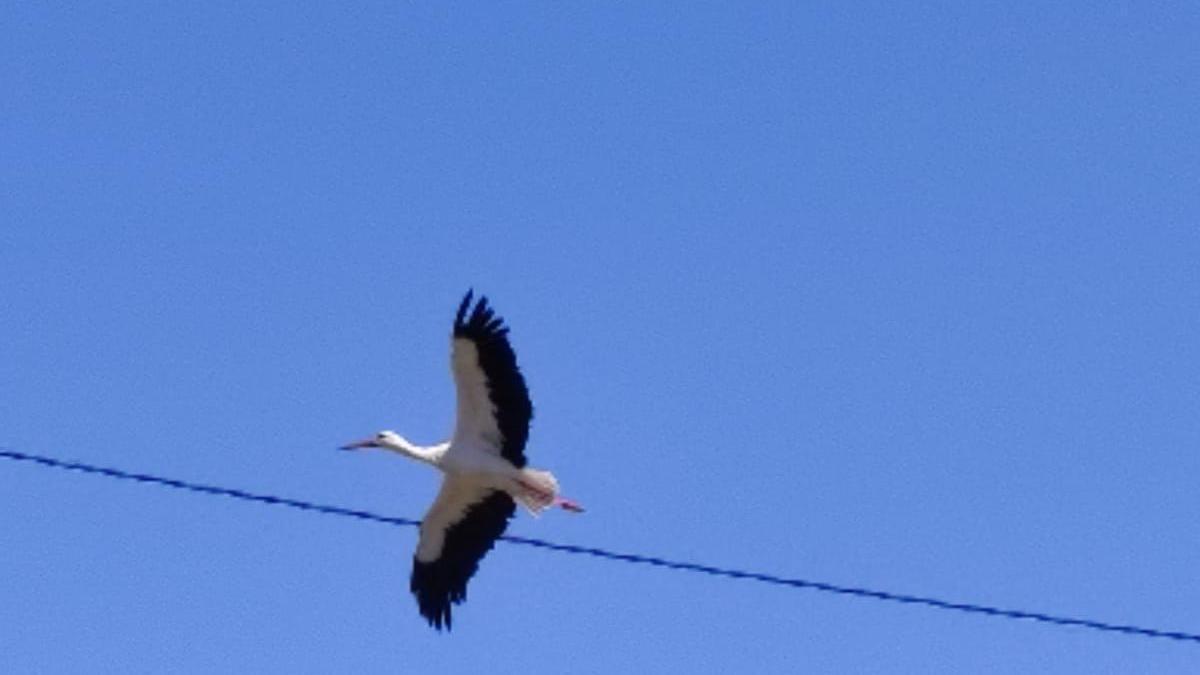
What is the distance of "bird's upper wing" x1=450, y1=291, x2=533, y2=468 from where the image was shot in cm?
1580

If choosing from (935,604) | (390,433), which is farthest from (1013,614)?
(390,433)

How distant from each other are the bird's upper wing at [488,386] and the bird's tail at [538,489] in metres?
0.10

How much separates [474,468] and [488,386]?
65 cm

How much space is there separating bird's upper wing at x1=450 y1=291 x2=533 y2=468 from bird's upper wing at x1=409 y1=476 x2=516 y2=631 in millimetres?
438

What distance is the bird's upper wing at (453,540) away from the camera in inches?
656

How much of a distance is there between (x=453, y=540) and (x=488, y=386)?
54.1 inches

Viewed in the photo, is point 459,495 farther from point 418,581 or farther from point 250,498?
point 250,498

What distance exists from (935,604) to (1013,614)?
0.29 metres

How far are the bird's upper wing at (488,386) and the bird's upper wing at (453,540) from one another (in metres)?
0.44

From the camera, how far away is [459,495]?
16.7m

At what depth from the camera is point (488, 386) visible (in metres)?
16.0

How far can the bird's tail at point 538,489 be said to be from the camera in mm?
16031

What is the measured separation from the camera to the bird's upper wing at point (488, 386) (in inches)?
622

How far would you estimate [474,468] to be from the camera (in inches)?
645
